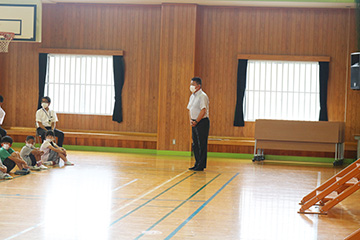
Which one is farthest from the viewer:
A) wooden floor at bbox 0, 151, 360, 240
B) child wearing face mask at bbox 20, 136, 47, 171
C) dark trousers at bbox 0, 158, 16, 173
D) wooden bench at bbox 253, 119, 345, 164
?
wooden bench at bbox 253, 119, 345, 164

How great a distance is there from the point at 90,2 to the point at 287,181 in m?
6.85

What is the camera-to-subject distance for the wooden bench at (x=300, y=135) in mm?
10797

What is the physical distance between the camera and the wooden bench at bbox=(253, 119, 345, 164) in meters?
10.8

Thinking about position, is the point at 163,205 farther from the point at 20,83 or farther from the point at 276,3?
the point at 20,83

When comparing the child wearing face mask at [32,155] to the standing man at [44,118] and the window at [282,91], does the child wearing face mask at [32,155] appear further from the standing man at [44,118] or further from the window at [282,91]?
the window at [282,91]

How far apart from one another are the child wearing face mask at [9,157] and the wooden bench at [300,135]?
199 inches

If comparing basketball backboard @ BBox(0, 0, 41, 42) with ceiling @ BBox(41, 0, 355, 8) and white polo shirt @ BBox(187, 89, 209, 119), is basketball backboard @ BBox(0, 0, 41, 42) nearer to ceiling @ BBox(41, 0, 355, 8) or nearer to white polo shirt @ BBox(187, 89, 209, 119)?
ceiling @ BBox(41, 0, 355, 8)

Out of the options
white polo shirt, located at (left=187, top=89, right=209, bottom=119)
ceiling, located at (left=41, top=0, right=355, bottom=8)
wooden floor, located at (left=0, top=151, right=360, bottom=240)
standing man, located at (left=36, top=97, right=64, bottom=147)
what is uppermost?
ceiling, located at (left=41, top=0, right=355, bottom=8)

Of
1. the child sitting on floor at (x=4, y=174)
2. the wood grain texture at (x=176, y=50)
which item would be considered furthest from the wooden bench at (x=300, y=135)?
the child sitting on floor at (x=4, y=174)

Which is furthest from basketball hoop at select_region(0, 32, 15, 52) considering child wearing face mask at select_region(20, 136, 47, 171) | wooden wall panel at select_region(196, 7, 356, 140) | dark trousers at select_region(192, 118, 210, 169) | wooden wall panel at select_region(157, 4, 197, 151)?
wooden wall panel at select_region(196, 7, 356, 140)

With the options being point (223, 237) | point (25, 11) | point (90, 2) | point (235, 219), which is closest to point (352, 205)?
point (235, 219)

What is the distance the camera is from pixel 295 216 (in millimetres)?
5281

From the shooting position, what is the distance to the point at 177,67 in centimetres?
1174

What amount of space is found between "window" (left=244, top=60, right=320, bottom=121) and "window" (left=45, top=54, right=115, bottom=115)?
3371 millimetres
